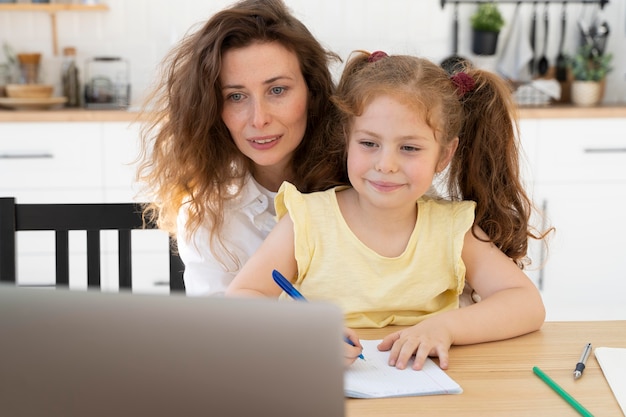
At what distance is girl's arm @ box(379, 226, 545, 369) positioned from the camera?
3.84ft

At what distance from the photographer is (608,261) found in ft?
12.0

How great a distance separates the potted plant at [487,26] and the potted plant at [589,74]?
1.21 feet

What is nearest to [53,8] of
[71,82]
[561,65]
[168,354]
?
[71,82]

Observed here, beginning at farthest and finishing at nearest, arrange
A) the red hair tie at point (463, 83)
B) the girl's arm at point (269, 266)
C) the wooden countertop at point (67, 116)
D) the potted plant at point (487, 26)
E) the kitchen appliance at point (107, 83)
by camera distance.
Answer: the potted plant at point (487, 26) < the kitchen appliance at point (107, 83) < the wooden countertop at point (67, 116) < the red hair tie at point (463, 83) < the girl's arm at point (269, 266)

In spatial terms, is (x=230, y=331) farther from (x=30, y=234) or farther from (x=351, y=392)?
(x=30, y=234)

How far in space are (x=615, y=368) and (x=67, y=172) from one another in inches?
105

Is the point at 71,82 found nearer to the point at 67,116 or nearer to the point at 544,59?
the point at 67,116

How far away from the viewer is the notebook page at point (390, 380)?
3.40ft

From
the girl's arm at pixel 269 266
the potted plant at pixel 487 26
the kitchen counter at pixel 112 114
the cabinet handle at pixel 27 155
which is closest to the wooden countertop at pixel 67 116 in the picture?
the kitchen counter at pixel 112 114

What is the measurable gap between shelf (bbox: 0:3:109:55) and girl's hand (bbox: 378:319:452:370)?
3007mm

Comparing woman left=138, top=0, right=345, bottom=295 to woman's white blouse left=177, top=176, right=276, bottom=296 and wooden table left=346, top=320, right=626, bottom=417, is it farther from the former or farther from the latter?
wooden table left=346, top=320, right=626, bottom=417

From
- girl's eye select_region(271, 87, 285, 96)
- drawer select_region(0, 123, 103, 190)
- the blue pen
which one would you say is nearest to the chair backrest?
girl's eye select_region(271, 87, 285, 96)

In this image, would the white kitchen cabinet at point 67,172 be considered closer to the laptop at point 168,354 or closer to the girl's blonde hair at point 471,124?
→ the girl's blonde hair at point 471,124

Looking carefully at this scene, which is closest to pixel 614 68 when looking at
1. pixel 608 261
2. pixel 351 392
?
pixel 608 261
